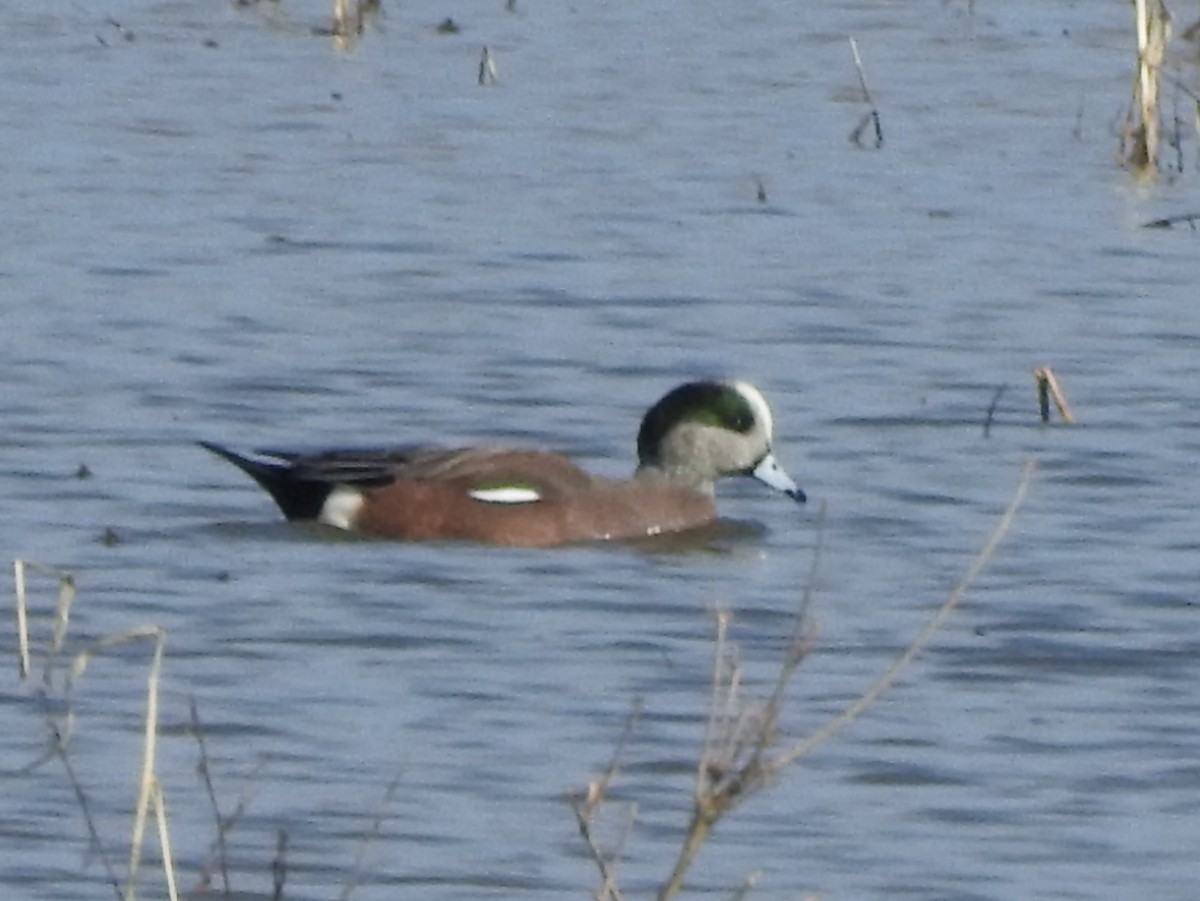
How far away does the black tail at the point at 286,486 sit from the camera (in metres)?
10.1

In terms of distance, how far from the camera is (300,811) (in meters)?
7.29

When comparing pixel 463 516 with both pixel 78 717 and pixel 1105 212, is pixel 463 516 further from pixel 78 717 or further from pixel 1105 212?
pixel 1105 212

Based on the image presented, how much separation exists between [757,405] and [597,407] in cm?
114

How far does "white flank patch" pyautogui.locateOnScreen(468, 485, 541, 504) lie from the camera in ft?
33.2

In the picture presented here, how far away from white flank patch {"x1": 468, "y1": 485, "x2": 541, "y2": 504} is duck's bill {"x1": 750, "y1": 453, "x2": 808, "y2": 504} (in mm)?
709

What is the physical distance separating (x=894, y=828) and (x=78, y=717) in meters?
1.66

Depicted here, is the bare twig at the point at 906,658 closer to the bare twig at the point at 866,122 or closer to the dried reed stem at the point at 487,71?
the bare twig at the point at 866,122

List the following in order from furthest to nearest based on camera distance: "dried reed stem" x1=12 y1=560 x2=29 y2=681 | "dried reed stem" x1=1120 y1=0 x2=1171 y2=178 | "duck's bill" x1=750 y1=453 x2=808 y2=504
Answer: "dried reed stem" x1=1120 y1=0 x2=1171 y2=178, "duck's bill" x1=750 y1=453 x2=808 y2=504, "dried reed stem" x1=12 y1=560 x2=29 y2=681

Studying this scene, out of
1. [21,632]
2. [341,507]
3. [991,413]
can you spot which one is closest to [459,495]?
[341,507]

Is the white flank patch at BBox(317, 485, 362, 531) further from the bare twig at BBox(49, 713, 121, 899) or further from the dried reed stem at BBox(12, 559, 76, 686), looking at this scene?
the bare twig at BBox(49, 713, 121, 899)

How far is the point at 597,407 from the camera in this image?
11.7 metres

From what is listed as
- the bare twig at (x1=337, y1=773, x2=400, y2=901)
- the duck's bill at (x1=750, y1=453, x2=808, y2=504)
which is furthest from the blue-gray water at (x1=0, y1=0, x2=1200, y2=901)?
the duck's bill at (x1=750, y1=453, x2=808, y2=504)

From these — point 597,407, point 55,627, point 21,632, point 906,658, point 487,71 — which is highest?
point 906,658

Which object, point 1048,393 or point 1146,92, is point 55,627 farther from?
point 1146,92
